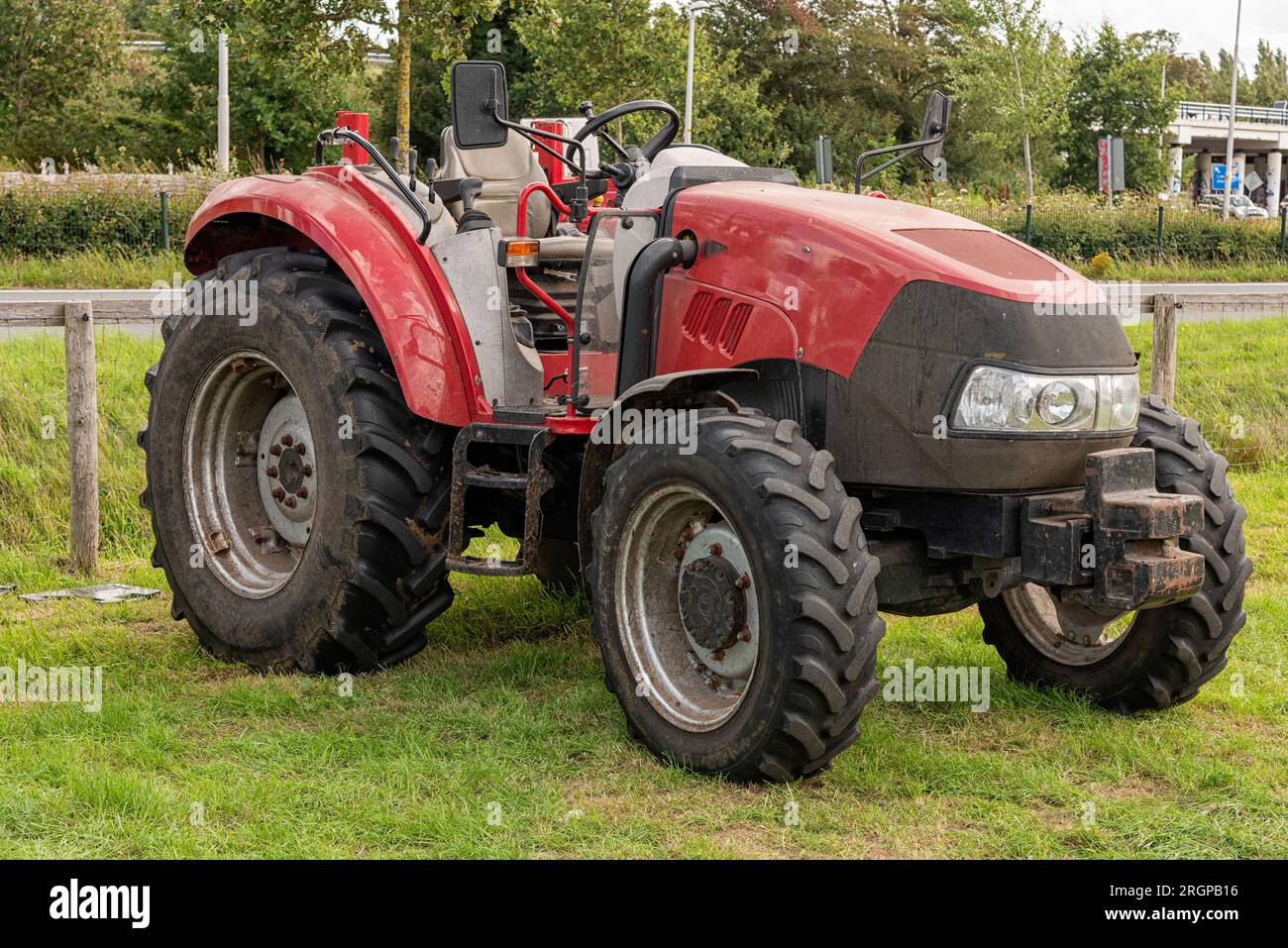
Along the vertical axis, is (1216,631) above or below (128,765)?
above

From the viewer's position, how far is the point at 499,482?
5281 millimetres

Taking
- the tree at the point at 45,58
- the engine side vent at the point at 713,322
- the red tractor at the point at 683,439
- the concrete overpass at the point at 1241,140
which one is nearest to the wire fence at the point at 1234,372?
the red tractor at the point at 683,439

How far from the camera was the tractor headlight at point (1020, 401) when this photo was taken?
4332mm

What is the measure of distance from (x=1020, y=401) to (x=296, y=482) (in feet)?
9.66

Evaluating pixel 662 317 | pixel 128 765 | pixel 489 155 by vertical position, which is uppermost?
pixel 489 155

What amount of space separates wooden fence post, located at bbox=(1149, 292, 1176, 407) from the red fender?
5.68 m

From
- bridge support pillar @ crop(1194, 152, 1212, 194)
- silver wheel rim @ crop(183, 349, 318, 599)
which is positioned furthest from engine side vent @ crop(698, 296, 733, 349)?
bridge support pillar @ crop(1194, 152, 1212, 194)

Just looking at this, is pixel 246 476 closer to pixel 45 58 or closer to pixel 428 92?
pixel 45 58

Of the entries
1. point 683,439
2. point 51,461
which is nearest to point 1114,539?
point 683,439

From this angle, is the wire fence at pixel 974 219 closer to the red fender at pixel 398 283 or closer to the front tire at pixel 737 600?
the red fender at pixel 398 283

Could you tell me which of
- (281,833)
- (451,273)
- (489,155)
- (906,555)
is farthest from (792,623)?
(489,155)

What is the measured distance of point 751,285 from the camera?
15.5ft

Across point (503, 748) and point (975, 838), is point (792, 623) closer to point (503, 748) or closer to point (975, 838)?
point (975, 838)

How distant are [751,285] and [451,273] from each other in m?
1.36
